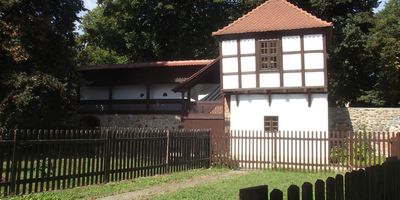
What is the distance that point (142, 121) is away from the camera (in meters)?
31.1

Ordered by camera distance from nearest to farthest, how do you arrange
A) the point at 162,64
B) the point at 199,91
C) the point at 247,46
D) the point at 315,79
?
the point at 315,79 < the point at 247,46 < the point at 199,91 < the point at 162,64

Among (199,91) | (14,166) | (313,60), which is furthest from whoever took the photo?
(199,91)

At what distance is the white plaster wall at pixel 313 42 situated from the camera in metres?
22.2

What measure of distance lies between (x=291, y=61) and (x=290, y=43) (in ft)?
2.90

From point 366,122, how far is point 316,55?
6.48 metres

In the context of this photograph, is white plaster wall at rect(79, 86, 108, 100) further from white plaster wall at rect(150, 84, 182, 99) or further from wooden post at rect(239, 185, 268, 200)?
wooden post at rect(239, 185, 268, 200)

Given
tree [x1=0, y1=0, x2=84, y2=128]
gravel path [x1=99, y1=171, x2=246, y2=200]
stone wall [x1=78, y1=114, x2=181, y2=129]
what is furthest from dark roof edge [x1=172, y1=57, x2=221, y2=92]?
gravel path [x1=99, y1=171, x2=246, y2=200]

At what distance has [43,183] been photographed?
36.5ft

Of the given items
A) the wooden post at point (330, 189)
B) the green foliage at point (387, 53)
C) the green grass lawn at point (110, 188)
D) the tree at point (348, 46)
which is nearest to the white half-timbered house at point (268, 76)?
the green grass lawn at point (110, 188)

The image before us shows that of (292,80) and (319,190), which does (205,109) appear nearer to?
(292,80)

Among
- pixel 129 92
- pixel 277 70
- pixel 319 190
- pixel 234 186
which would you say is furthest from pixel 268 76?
pixel 319 190

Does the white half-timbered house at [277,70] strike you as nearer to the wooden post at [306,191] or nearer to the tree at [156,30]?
the tree at [156,30]

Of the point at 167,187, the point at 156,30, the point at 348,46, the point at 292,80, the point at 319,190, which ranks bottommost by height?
the point at 167,187

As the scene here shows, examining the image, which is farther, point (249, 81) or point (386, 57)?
point (386, 57)
